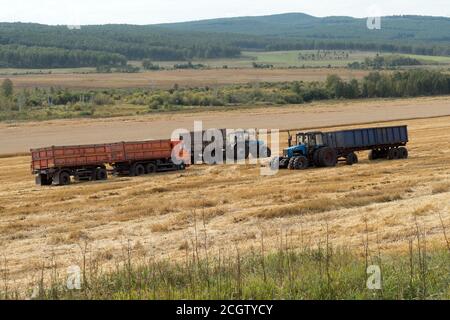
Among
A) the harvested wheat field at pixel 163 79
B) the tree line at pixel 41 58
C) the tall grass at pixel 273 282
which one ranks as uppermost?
the tall grass at pixel 273 282

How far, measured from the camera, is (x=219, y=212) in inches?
1010

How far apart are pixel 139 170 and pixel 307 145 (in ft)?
26.1

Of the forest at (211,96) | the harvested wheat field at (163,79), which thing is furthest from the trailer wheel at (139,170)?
the harvested wheat field at (163,79)

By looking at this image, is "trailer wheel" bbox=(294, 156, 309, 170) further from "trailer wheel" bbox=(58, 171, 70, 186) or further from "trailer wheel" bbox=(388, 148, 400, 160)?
"trailer wheel" bbox=(58, 171, 70, 186)

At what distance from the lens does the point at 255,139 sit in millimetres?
44688

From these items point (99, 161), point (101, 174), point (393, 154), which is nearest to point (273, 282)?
point (99, 161)

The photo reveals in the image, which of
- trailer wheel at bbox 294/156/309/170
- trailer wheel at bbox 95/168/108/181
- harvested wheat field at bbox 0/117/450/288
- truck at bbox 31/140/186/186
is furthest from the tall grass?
trailer wheel at bbox 95/168/108/181

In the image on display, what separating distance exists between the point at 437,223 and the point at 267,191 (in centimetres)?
992

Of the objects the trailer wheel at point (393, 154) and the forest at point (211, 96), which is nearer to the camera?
the trailer wheel at point (393, 154)

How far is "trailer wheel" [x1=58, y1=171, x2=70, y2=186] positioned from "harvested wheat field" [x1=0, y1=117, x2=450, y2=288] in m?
1.08

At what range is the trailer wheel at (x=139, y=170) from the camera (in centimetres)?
3859

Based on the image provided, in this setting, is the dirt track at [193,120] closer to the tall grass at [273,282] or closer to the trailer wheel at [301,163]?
the trailer wheel at [301,163]

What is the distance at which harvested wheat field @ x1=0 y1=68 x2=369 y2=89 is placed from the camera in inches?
5566
